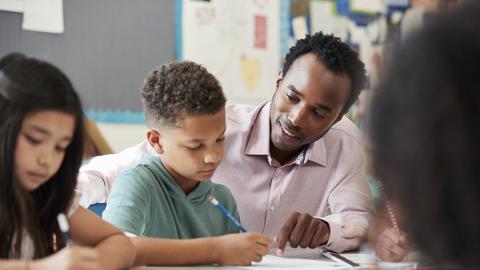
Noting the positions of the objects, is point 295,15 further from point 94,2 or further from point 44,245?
point 44,245

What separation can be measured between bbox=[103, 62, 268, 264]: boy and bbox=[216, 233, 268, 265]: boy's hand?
13 millimetres

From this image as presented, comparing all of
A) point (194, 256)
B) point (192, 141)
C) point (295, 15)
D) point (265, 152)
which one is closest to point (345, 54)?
point (265, 152)

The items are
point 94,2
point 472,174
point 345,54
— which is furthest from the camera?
point 94,2

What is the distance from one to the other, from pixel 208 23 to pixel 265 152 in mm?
937

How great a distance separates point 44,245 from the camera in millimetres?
943

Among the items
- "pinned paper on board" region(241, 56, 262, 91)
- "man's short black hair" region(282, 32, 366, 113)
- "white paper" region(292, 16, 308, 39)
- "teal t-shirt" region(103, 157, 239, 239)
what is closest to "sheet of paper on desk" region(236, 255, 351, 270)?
"teal t-shirt" region(103, 157, 239, 239)

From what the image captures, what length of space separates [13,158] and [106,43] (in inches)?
51.0

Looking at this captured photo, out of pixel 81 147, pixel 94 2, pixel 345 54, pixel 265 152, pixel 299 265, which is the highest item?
pixel 94 2

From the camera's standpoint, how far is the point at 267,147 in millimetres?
1547

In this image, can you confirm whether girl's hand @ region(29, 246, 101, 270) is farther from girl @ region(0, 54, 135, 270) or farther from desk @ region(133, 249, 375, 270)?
desk @ region(133, 249, 375, 270)

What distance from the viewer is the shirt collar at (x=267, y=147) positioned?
1554 millimetres

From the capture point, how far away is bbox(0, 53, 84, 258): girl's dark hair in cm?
85

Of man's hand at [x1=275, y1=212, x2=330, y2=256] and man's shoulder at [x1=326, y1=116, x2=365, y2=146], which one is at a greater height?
man's shoulder at [x1=326, y1=116, x2=365, y2=146]

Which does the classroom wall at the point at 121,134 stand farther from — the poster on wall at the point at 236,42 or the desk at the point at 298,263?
the desk at the point at 298,263
